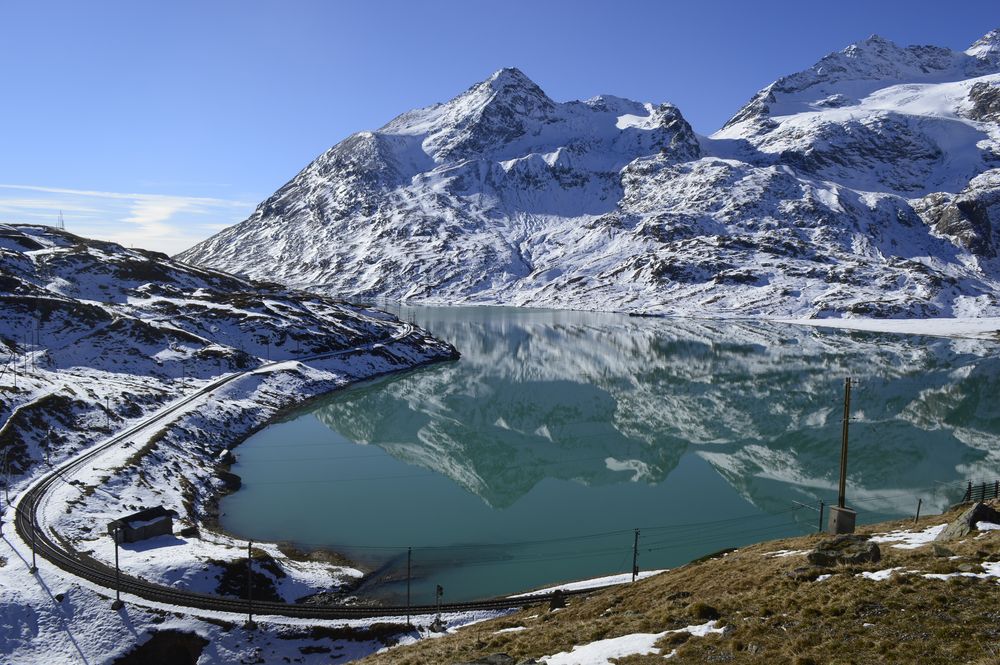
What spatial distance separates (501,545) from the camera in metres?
51.7

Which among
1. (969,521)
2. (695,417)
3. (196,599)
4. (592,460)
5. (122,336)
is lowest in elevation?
(196,599)

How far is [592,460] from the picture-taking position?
77.6 meters

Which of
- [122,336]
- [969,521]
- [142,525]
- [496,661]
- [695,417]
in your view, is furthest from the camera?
[122,336]

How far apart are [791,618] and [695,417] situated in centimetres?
8096

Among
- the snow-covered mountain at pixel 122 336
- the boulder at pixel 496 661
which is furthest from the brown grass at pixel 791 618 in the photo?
the snow-covered mountain at pixel 122 336

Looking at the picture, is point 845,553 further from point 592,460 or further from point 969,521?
point 592,460

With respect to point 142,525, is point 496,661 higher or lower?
higher

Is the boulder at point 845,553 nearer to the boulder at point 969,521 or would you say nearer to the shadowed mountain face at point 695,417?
the boulder at point 969,521

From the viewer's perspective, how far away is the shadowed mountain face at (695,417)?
7138cm

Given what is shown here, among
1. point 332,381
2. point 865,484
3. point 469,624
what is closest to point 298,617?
point 469,624

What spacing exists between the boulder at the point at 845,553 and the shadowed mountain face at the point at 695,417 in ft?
126

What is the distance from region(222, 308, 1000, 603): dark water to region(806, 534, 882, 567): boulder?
22.8m

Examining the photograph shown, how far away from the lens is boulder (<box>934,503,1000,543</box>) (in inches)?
1032

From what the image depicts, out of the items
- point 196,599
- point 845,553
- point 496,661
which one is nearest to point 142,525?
point 196,599
